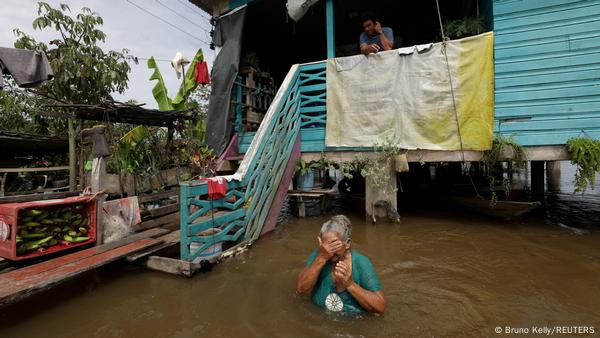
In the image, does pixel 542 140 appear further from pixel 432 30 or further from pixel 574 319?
pixel 432 30

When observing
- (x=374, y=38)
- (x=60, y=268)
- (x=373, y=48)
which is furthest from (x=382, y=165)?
(x=60, y=268)

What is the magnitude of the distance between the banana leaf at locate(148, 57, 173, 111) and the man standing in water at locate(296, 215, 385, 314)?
6986mm

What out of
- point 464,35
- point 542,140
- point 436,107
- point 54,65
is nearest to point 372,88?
point 436,107

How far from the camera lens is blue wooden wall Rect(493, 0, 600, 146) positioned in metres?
4.87

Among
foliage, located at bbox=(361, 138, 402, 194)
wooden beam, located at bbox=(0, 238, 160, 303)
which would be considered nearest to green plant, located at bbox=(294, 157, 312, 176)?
foliage, located at bbox=(361, 138, 402, 194)

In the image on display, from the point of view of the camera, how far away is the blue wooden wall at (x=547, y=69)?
4.87m

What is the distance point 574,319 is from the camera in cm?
271

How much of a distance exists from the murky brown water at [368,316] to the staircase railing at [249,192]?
1.39 ft

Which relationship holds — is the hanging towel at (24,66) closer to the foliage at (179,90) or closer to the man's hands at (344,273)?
the foliage at (179,90)

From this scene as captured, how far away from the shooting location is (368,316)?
108 inches

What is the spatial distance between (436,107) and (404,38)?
5486 millimetres

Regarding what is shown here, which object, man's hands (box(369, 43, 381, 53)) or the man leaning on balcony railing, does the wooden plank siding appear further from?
man's hands (box(369, 43, 381, 53))

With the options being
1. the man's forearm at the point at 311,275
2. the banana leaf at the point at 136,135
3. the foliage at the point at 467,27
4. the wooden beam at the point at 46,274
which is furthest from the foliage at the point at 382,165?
the banana leaf at the point at 136,135

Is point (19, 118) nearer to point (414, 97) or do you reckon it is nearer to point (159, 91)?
point (159, 91)
